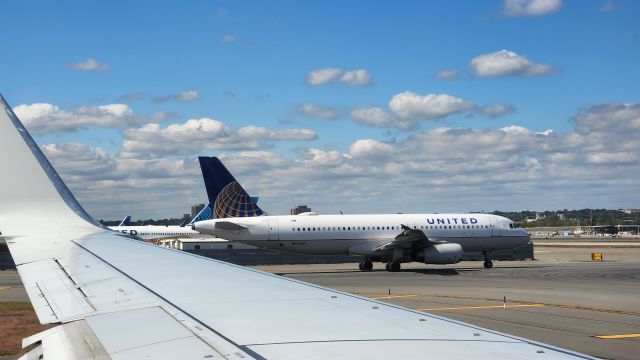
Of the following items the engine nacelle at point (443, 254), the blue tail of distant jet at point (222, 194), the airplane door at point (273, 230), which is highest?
the blue tail of distant jet at point (222, 194)

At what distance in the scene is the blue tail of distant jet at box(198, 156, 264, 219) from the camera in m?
36.8

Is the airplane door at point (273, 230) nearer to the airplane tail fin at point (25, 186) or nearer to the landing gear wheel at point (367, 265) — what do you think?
the landing gear wheel at point (367, 265)

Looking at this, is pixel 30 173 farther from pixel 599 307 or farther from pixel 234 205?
pixel 234 205

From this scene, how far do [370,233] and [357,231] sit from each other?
0.94 metres

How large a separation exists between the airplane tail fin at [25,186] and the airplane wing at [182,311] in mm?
14

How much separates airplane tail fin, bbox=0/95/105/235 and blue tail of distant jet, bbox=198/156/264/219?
28.7m

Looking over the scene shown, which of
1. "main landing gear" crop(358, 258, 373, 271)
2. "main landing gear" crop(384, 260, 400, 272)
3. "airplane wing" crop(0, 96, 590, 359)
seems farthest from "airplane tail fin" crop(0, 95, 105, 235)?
"main landing gear" crop(358, 258, 373, 271)

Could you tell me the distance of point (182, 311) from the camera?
12.8 feet

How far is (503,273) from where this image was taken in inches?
1435

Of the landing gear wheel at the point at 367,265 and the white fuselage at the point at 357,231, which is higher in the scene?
the white fuselage at the point at 357,231

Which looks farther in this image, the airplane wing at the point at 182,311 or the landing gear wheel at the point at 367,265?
the landing gear wheel at the point at 367,265

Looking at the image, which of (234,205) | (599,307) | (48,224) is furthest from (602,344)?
(234,205)

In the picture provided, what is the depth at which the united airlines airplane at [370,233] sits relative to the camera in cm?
3550

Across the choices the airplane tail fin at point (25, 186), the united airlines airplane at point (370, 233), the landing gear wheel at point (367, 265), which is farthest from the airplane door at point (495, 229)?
the airplane tail fin at point (25, 186)
